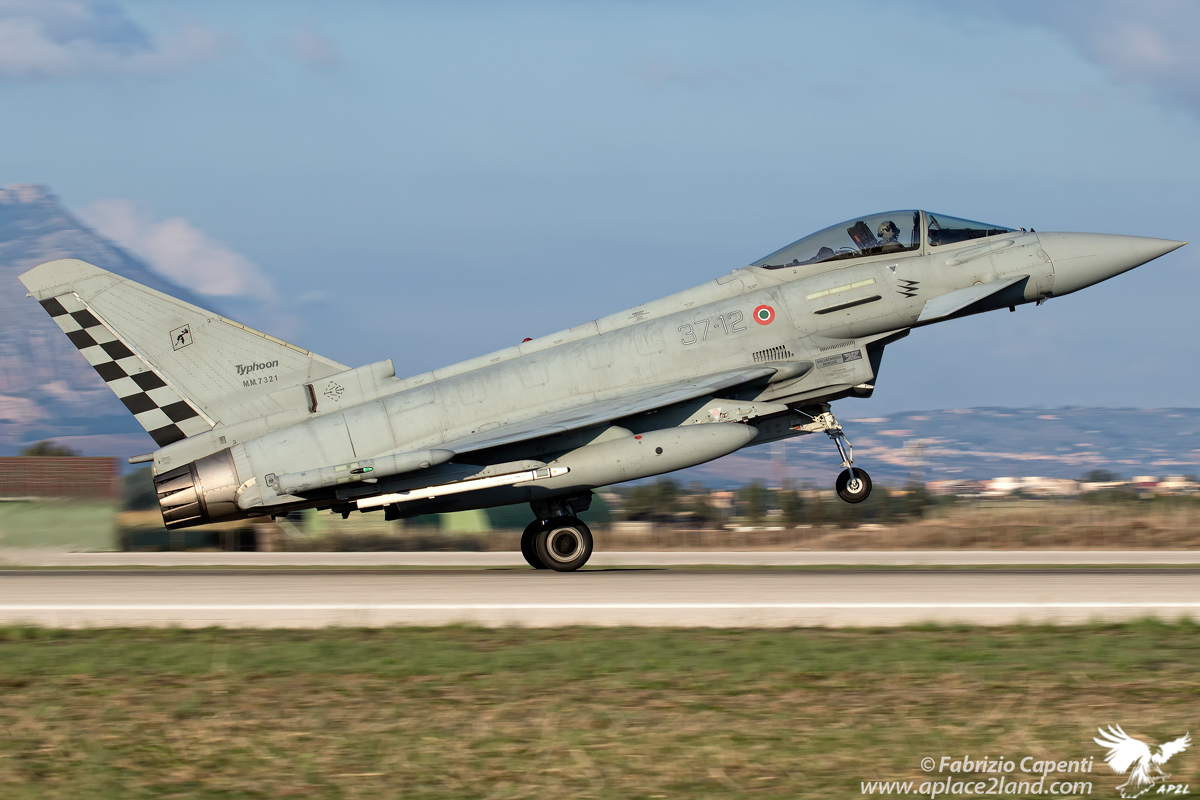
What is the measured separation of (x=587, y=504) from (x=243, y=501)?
5231 mm

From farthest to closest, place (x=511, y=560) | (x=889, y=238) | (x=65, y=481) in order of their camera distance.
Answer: (x=65, y=481), (x=511, y=560), (x=889, y=238)

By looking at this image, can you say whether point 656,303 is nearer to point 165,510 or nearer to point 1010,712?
point 165,510

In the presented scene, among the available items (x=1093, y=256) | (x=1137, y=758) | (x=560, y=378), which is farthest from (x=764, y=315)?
(x=1137, y=758)

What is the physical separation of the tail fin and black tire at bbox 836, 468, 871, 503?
27.9 ft

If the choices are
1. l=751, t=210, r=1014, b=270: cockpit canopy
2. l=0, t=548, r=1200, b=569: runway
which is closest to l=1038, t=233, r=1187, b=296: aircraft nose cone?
l=751, t=210, r=1014, b=270: cockpit canopy

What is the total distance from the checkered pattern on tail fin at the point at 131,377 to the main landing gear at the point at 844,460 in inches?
370

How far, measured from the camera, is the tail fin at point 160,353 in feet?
56.8

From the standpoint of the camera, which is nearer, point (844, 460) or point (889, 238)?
point (844, 460)

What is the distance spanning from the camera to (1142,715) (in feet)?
25.4

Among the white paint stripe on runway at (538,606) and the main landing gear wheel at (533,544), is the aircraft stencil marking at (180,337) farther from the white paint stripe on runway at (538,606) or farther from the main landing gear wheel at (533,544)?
the main landing gear wheel at (533,544)

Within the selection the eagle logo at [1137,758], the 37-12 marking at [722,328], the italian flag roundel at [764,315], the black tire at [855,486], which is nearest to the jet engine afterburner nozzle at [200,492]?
the 37-12 marking at [722,328]

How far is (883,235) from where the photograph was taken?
58.6ft

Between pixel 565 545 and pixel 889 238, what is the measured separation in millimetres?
7038

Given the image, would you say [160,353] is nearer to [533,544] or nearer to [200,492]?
[200,492]
